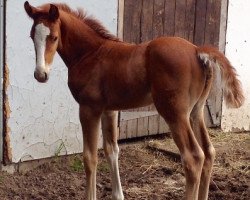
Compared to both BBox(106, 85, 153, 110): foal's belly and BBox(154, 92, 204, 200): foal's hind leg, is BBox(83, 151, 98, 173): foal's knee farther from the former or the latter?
BBox(154, 92, 204, 200): foal's hind leg

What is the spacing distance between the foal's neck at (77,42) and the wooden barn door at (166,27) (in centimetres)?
162

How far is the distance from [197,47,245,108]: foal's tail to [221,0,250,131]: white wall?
9.92 ft

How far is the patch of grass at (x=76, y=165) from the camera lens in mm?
5703

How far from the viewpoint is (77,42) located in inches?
175

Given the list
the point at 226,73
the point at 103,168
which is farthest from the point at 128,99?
the point at 103,168

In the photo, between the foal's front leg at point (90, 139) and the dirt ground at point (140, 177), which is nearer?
the foal's front leg at point (90, 139)

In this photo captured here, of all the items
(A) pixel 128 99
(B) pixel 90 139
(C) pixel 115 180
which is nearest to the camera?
(A) pixel 128 99

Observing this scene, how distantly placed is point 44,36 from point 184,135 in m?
1.21

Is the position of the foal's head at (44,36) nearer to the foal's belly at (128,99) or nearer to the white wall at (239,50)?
the foal's belly at (128,99)

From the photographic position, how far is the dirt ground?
16.6ft

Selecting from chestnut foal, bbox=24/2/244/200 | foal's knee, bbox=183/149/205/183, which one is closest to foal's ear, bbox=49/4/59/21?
chestnut foal, bbox=24/2/244/200

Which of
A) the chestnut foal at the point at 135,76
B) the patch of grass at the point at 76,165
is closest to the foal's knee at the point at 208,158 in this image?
the chestnut foal at the point at 135,76

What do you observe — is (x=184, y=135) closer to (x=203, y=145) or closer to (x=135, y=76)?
(x=203, y=145)

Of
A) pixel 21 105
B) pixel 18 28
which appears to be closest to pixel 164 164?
pixel 21 105
